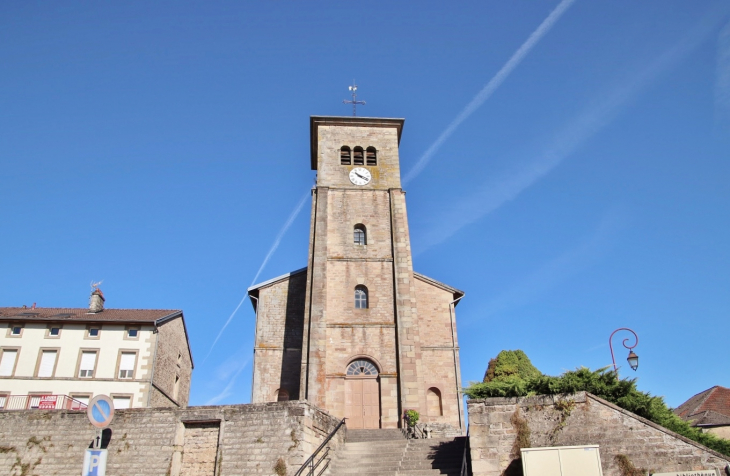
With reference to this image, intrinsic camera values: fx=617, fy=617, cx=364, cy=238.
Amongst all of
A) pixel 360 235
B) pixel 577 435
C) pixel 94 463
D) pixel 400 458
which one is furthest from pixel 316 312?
pixel 94 463

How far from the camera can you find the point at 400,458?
15.1 m

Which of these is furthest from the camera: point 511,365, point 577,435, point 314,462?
point 511,365

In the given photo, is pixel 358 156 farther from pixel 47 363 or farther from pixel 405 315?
pixel 47 363

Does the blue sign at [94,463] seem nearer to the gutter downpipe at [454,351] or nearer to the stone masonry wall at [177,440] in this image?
the stone masonry wall at [177,440]

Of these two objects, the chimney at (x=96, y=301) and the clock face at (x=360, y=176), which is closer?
the clock face at (x=360, y=176)

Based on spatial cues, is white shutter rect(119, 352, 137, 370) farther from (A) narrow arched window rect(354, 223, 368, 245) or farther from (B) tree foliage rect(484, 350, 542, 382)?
(B) tree foliage rect(484, 350, 542, 382)

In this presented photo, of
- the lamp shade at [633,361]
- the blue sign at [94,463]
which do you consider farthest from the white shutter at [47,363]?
the lamp shade at [633,361]

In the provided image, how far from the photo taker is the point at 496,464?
12.6 metres

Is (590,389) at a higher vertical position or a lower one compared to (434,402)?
A: lower

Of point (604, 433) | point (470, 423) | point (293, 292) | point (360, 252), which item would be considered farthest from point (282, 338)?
point (604, 433)

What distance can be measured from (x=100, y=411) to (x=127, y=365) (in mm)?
16342

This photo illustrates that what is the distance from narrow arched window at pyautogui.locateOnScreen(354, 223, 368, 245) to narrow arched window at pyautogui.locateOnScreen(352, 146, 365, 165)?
3401 millimetres

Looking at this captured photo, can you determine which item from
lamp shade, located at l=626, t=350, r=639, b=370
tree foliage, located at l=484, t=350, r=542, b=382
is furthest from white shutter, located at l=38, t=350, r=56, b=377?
lamp shade, located at l=626, t=350, r=639, b=370

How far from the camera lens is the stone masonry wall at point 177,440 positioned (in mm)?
14375
